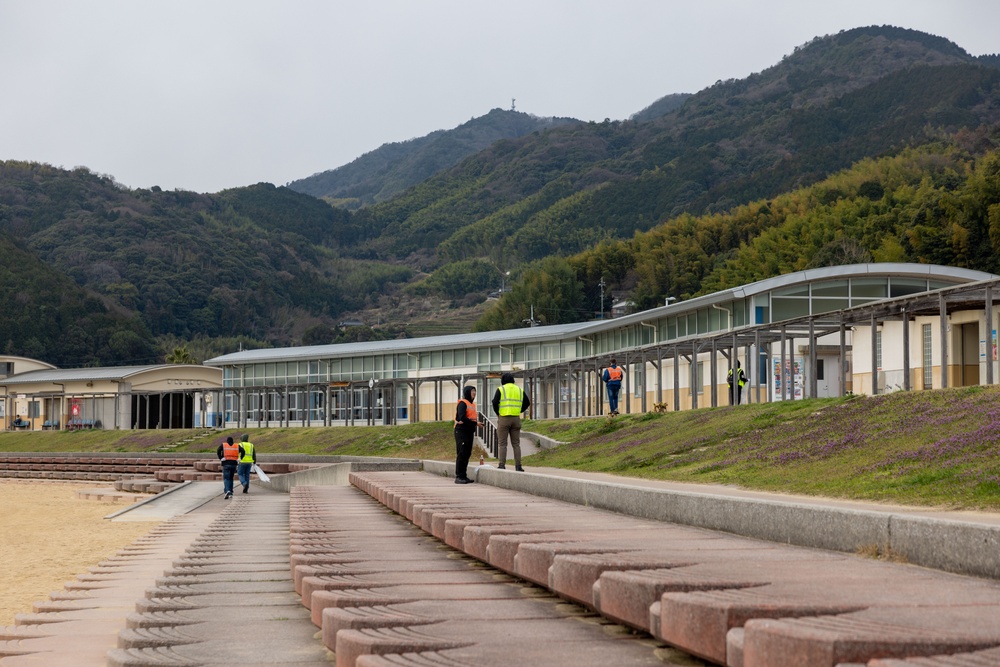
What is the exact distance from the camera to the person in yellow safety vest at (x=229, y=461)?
31125 millimetres

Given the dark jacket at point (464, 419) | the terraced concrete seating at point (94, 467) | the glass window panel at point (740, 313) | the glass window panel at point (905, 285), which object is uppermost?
the glass window panel at point (905, 285)

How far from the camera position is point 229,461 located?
104 feet

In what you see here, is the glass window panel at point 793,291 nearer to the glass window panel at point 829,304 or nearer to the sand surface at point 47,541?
the glass window panel at point 829,304

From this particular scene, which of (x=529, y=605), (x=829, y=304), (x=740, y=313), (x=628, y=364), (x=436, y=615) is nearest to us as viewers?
(x=436, y=615)

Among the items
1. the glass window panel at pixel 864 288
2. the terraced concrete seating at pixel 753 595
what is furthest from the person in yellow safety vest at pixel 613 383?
the terraced concrete seating at pixel 753 595

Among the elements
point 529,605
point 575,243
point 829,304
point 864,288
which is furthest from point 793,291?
point 575,243

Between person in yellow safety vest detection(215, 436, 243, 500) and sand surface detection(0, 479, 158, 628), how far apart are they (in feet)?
10.9

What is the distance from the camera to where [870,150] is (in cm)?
15500

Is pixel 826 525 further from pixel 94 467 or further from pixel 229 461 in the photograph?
pixel 94 467

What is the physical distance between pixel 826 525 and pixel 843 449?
837 centimetres

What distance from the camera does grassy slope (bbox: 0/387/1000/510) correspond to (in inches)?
446

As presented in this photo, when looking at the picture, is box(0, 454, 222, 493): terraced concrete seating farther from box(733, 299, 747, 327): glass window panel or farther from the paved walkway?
the paved walkway

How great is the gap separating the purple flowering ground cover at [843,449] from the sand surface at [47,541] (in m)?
8.62

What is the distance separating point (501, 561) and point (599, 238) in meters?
174
